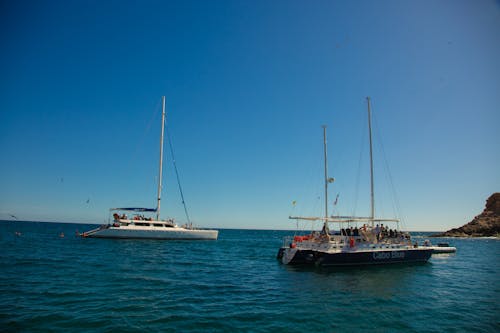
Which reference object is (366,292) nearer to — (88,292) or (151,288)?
(151,288)

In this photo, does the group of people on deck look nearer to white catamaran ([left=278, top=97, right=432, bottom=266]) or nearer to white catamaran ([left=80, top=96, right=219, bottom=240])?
white catamaran ([left=278, top=97, right=432, bottom=266])

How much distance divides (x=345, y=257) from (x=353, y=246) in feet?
4.27

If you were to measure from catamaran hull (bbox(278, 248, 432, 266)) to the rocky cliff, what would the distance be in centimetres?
8816

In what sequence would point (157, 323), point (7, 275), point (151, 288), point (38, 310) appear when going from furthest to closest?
point (7, 275), point (151, 288), point (38, 310), point (157, 323)

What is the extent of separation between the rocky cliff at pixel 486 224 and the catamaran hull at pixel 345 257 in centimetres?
8816

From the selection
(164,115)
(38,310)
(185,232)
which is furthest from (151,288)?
(164,115)

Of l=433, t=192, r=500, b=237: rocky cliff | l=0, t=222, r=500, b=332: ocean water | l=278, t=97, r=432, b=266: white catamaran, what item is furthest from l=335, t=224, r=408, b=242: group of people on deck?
l=433, t=192, r=500, b=237: rocky cliff

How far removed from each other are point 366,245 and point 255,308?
1581 centimetres

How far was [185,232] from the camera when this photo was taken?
51281mm

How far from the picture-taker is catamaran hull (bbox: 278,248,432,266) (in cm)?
2366

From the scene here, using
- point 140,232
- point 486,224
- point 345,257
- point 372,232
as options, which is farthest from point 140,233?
point 486,224

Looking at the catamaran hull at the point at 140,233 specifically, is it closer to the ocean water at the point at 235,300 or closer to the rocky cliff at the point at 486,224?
the ocean water at the point at 235,300

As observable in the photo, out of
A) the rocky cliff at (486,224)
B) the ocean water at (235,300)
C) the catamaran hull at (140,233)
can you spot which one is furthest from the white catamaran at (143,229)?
the rocky cliff at (486,224)

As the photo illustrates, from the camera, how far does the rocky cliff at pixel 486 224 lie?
93062mm
